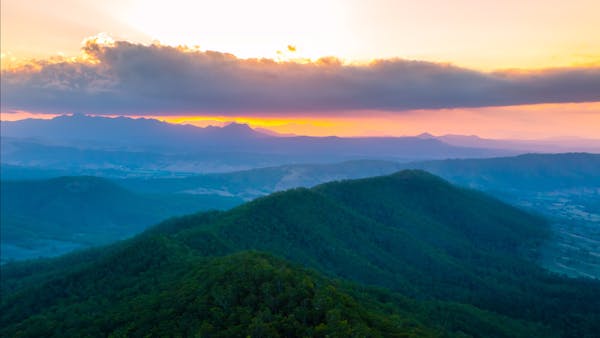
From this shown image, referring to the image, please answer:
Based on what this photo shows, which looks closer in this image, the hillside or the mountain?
the hillside

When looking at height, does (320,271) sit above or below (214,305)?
below

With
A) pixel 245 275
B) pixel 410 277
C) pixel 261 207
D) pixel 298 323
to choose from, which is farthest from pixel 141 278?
pixel 410 277

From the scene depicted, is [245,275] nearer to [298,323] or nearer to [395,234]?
[298,323]

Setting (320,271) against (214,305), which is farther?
(320,271)

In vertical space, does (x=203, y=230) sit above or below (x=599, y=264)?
above

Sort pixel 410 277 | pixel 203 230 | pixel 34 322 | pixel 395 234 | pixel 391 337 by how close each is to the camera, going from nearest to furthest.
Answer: pixel 391 337
pixel 34 322
pixel 203 230
pixel 410 277
pixel 395 234

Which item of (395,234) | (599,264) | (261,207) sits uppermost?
(261,207)

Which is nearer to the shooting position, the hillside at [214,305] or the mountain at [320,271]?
the hillside at [214,305]

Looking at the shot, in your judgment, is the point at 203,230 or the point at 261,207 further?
the point at 261,207
